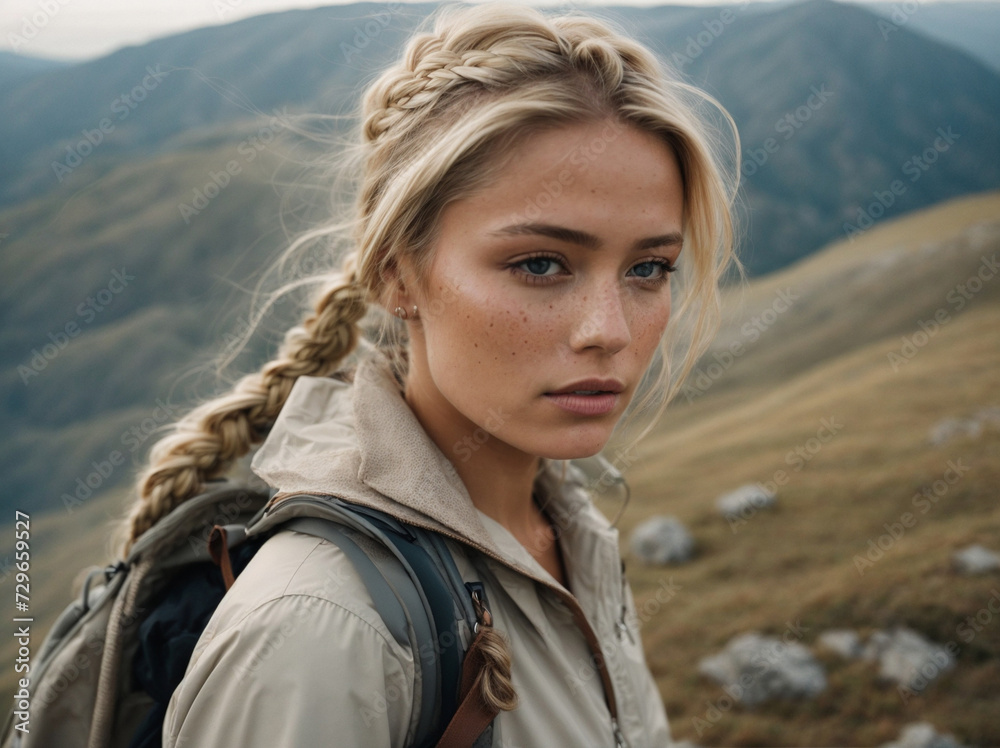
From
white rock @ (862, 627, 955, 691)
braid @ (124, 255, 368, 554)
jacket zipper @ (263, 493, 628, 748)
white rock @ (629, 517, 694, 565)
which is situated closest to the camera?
jacket zipper @ (263, 493, 628, 748)

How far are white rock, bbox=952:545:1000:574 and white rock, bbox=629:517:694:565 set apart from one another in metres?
3.03

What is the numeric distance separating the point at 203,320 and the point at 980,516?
78068mm

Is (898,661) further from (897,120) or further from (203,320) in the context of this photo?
(897,120)

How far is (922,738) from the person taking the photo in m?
5.02

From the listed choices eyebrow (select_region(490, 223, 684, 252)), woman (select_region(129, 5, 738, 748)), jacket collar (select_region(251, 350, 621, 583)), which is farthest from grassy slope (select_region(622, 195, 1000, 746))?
eyebrow (select_region(490, 223, 684, 252))

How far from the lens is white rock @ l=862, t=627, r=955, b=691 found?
541 centimetres

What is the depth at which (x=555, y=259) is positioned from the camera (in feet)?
6.82

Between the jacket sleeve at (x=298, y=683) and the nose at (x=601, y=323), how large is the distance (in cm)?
96

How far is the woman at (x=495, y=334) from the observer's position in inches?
76.7

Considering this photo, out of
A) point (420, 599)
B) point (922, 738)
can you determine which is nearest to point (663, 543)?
point (922, 738)

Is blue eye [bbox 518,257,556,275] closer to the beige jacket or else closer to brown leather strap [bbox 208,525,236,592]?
the beige jacket

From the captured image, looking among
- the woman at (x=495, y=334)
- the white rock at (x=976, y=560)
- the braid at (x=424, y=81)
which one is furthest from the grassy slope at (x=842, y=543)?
the braid at (x=424, y=81)

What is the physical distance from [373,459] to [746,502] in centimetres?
842

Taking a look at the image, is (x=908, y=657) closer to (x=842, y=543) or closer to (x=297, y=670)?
(x=842, y=543)
